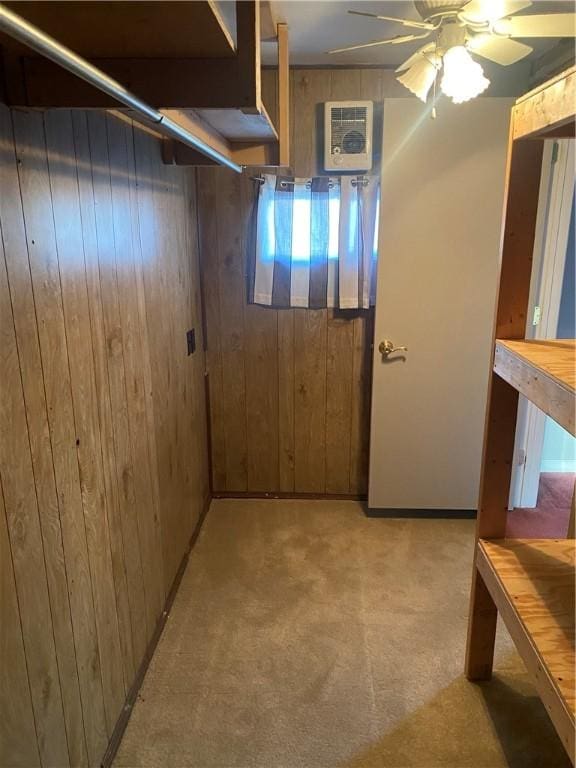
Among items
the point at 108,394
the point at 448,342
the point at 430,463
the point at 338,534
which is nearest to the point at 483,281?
the point at 448,342

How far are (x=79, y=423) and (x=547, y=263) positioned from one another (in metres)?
2.41

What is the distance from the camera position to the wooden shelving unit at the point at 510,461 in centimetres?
126

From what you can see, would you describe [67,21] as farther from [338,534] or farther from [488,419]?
[338,534]

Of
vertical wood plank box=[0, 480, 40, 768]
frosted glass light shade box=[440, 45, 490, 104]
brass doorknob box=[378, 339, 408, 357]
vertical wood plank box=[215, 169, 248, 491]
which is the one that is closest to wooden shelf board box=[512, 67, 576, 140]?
frosted glass light shade box=[440, 45, 490, 104]

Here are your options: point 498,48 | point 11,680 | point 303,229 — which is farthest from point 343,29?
point 11,680

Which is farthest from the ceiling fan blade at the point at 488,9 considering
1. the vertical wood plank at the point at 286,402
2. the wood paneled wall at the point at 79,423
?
the vertical wood plank at the point at 286,402

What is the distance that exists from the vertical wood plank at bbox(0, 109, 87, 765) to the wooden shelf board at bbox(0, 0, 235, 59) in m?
0.22

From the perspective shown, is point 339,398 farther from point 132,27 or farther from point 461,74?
point 132,27

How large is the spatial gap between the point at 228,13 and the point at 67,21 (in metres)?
1.28

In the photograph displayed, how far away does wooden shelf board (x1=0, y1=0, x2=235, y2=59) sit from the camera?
0.97 m

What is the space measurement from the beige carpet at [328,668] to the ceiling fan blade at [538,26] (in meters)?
2.14

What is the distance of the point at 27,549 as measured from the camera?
1.27m

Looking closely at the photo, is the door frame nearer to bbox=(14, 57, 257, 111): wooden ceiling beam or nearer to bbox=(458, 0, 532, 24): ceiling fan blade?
bbox=(458, 0, 532, 24): ceiling fan blade

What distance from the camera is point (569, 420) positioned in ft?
3.74
